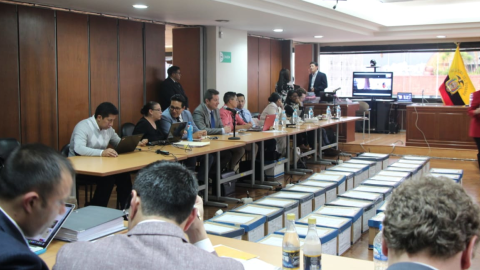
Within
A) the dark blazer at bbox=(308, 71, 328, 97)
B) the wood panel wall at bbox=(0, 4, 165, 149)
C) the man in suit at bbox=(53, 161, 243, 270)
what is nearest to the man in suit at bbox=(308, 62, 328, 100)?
the dark blazer at bbox=(308, 71, 328, 97)

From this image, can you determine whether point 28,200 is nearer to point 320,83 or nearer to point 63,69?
point 63,69

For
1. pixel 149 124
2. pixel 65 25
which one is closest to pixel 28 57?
pixel 65 25

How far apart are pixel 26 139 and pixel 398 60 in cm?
981

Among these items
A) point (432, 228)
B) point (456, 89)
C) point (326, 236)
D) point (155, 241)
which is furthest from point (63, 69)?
point (456, 89)

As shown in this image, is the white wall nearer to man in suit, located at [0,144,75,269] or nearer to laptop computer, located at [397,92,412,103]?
laptop computer, located at [397,92,412,103]

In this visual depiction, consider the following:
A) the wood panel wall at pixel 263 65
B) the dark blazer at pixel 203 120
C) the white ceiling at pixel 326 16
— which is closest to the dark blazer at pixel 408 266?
the dark blazer at pixel 203 120

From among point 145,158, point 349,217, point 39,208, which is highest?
point 39,208

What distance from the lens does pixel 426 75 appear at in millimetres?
12734

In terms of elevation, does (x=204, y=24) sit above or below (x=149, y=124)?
above

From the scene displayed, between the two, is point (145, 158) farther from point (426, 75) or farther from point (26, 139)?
point (426, 75)

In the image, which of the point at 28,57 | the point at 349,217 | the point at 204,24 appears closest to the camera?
the point at 349,217

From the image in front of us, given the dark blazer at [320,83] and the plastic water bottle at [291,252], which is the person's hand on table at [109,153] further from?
the dark blazer at [320,83]

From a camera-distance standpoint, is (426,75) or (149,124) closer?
(149,124)

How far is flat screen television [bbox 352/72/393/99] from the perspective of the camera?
40.7ft
